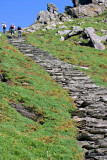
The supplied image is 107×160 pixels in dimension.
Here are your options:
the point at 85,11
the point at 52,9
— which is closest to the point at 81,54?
the point at 85,11

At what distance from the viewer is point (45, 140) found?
11.4 m

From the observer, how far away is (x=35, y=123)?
13.3 m

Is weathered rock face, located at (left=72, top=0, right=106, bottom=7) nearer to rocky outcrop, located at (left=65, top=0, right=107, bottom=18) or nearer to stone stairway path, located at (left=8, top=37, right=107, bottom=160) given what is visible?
rocky outcrop, located at (left=65, top=0, right=107, bottom=18)

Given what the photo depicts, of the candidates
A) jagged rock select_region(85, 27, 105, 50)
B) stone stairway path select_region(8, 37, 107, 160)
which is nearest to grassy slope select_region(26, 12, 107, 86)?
jagged rock select_region(85, 27, 105, 50)

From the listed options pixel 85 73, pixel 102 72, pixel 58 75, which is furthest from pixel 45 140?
pixel 102 72

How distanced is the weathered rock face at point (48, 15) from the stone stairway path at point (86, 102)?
127 feet

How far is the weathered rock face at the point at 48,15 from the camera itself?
6796 cm

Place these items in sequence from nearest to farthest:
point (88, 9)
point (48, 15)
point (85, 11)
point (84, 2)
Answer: point (85, 11) < point (48, 15) < point (88, 9) < point (84, 2)

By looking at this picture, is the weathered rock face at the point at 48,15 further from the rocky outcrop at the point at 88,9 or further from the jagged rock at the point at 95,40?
the jagged rock at the point at 95,40

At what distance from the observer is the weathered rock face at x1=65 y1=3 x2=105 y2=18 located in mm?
68875

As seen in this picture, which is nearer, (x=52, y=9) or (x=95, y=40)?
(x=95, y=40)

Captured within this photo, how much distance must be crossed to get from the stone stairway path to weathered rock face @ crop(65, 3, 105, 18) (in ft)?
137

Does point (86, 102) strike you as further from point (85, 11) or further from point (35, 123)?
point (85, 11)

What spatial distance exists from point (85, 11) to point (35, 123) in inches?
2482
